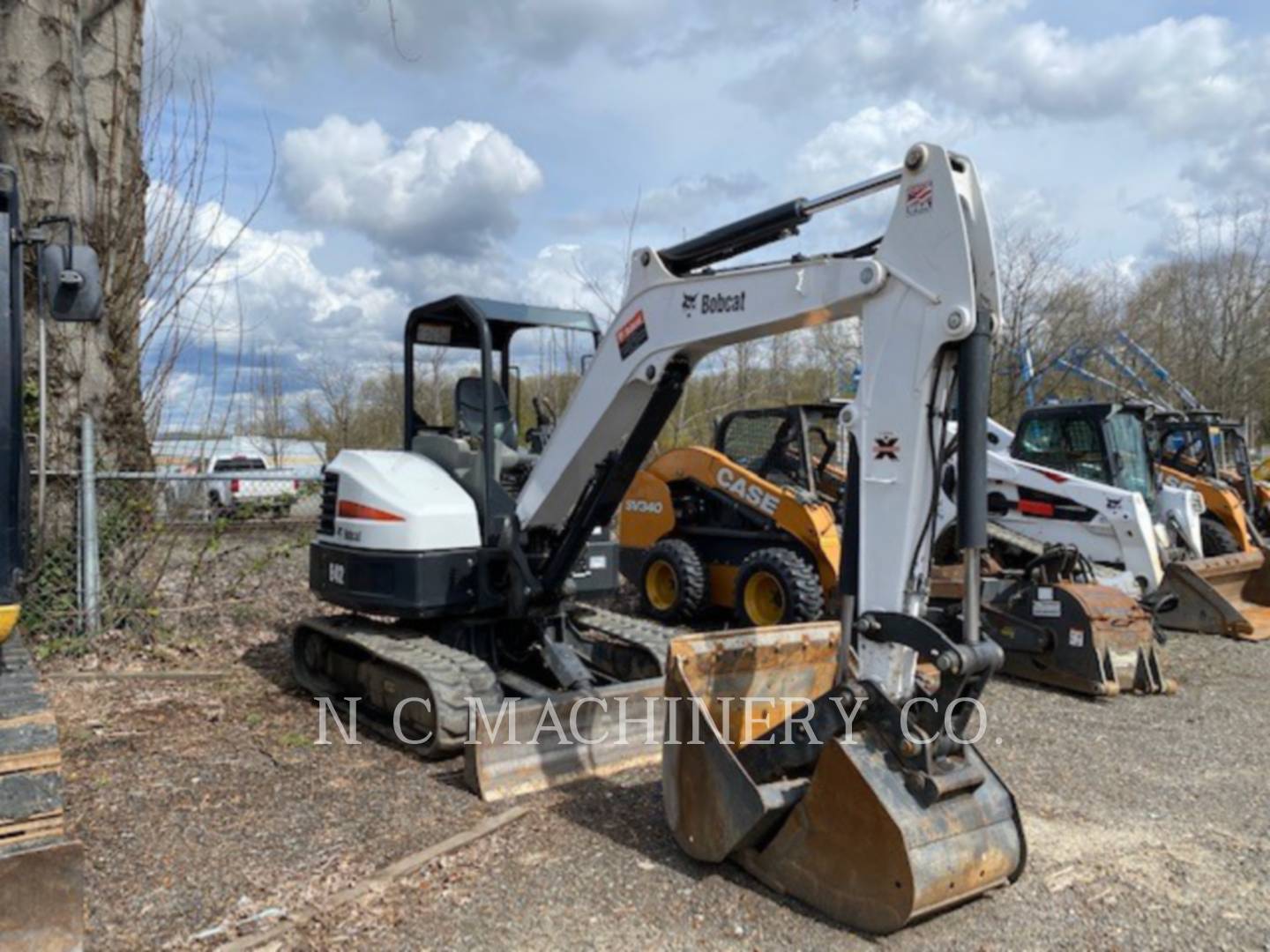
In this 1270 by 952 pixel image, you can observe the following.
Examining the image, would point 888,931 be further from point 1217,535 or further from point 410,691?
point 1217,535

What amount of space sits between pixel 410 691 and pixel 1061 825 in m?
3.25

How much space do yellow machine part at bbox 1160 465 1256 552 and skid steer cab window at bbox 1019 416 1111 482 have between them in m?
2.95

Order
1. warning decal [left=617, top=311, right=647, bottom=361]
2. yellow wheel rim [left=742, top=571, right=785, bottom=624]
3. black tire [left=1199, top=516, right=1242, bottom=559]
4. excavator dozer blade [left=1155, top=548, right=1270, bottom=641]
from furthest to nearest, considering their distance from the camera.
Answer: black tire [left=1199, top=516, right=1242, bottom=559] → excavator dozer blade [left=1155, top=548, right=1270, bottom=641] → yellow wheel rim [left=742, top=571, right=785, bottom=624] → warning decal [left=617, top=311, right=647, bottom=361]

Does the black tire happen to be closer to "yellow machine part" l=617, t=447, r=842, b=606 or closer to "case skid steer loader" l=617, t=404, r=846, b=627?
"case skid steer loader" l=617, t=404, r=846, b=627

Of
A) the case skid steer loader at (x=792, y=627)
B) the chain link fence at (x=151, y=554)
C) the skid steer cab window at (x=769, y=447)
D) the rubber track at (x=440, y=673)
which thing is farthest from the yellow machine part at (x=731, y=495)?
the chain link fence at (x=151, y=554)

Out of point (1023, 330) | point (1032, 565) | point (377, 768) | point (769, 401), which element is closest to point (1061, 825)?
point (377, 768)

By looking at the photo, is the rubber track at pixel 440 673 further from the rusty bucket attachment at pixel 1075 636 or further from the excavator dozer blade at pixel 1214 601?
the excavator dozer blade at pixel 1214 601

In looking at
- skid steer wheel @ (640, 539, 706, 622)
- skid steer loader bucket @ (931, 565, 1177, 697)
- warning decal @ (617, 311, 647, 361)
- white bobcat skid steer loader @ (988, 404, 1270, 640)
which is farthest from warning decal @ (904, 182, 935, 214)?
white bobcat skid steer loader @ (988, 404, 1270, 640)

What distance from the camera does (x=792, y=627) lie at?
4.97 meters

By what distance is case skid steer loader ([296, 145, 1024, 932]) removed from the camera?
354 centimetres

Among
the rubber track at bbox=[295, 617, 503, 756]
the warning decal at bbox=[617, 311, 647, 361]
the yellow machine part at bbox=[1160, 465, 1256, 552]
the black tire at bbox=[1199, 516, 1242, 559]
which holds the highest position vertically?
the warning decal at bbox=[617, 311, 647, 361]

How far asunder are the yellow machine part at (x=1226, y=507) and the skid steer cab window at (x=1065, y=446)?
2.95 m

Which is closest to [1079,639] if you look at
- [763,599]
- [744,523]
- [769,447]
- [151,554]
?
[763,599]

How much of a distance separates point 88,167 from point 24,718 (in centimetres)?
570
